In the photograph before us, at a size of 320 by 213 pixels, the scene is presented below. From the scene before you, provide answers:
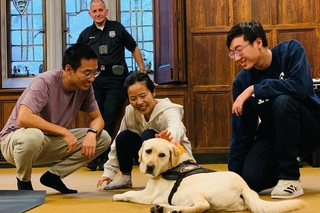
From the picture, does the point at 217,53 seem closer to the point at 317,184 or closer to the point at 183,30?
the point at 183,30

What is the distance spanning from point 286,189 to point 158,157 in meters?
0.68

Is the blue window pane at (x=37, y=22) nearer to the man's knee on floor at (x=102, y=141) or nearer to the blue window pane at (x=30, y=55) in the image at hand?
the blue window pane at (x=30, y=55)

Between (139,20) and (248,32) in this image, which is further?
(139,20)

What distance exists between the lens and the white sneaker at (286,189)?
98.7 inches

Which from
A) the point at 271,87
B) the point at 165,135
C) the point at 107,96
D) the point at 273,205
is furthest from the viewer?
the point at 107,96

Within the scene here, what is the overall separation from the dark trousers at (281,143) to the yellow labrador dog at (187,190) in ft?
1.62

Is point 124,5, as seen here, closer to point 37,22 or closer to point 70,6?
point 70,6

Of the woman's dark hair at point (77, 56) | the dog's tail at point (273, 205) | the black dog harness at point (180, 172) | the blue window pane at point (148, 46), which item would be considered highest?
the blue window pane at point (148, 46)

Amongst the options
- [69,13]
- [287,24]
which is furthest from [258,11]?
[69,13]

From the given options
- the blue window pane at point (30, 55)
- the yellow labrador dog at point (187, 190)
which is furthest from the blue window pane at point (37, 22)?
the yellow labrador dog at point (187, 190)

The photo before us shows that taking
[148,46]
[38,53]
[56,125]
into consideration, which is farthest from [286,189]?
[38,53]

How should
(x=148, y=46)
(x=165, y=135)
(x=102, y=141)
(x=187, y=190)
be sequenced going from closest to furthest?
(x=187, y=190) < (x=165, y=135) < (x=102, y=141) < (x=148, y=46)

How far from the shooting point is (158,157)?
7.51ft

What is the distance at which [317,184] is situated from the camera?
325 cm
